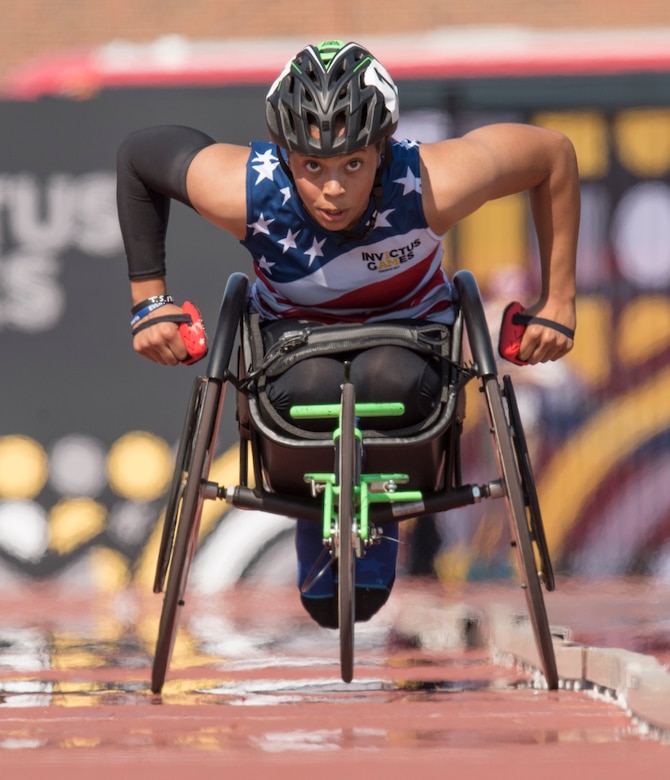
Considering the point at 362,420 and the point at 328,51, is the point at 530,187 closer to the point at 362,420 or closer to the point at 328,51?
the point at 328,51

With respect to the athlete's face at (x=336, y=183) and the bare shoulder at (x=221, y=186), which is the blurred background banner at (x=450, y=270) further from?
the athlete's face at (x=336, y=183)

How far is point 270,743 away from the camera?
3164mm

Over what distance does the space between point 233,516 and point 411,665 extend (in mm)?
1948

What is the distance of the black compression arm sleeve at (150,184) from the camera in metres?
4.05

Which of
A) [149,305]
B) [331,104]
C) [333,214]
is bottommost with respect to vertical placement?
[149,305]

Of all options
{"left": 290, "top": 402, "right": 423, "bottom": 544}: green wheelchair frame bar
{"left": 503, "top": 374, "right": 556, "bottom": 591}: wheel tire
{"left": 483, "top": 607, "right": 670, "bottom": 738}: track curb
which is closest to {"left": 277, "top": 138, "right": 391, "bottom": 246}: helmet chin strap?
{"left": 290, "top": 402, "right": 423, "bottom": 544}: green wheelchair frame bar

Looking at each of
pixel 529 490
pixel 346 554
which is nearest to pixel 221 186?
pixel 346 554

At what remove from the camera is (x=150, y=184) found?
13.5ft

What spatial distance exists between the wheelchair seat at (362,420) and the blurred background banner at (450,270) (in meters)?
2.52

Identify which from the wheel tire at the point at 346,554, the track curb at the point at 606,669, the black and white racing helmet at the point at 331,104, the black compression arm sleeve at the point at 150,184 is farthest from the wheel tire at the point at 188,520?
the track curb at the point at 606,669

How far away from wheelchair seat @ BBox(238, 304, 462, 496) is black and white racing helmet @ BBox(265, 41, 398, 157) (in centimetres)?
53

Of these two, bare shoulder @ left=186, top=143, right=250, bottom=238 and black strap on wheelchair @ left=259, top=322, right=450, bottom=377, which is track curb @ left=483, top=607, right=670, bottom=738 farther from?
bare shoulder @ left=186, top=143, right=250, bottom=238

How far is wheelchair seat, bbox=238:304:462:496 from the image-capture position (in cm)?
393

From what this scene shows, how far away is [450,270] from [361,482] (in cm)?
292
